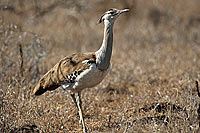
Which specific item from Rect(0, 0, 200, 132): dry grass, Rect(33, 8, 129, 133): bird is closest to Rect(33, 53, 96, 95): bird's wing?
Rect(33, 8, 129, 133): bird

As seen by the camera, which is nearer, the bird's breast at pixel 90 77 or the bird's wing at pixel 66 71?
the bird's breast at pixel 90 77

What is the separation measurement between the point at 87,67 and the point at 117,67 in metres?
2.58

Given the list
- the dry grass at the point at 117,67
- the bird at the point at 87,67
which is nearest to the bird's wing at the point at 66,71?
the bird at the point at 87,67

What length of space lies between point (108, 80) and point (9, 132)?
2.38 m

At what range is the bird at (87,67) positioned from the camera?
11.9ft

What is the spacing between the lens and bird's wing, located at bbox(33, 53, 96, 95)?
146 inches

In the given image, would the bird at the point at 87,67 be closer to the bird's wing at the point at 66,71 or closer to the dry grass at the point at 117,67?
the bird's wing at the point at 66,71

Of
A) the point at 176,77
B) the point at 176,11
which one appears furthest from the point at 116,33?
the point at 176,77

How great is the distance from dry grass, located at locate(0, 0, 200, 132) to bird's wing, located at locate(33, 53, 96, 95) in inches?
8.6

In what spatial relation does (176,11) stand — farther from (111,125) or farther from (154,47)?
(111,125)

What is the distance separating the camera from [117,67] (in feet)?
20.3

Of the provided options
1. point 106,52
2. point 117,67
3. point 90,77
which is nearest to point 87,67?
point 90,77

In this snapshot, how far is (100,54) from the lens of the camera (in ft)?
12.0

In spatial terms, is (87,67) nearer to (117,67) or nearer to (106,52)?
(106,52)
